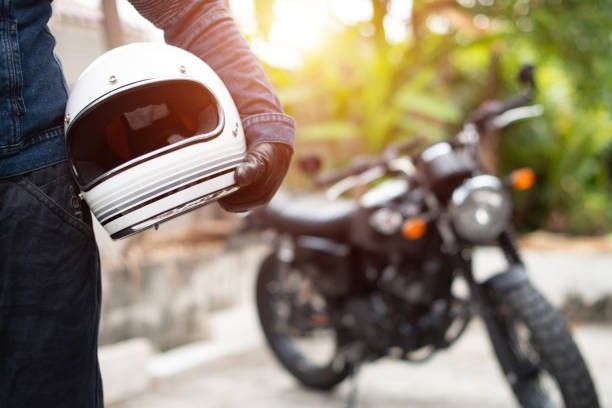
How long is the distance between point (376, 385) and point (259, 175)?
280 centimetres

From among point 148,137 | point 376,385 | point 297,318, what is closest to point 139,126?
point 148,137

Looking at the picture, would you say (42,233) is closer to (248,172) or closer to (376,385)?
(248,172)

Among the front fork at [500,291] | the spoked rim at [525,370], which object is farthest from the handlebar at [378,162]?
the spoked rim at [525,370]

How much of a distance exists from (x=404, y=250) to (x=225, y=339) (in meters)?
1.78

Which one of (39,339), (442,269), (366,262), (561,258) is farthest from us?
(561,258)

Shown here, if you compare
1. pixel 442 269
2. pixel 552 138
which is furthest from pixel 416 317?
pixel 552 138

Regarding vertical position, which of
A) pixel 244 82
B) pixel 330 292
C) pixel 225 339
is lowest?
pixel 225 339

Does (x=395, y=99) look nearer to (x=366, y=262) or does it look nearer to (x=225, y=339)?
(x=225, y=339)

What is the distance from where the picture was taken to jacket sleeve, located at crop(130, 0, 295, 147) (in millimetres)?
1253

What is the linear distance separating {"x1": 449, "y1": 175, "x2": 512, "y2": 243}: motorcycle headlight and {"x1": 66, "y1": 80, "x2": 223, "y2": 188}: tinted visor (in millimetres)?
1699

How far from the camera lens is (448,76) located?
25.8 ft

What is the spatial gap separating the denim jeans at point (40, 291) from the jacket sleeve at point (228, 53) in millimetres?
305

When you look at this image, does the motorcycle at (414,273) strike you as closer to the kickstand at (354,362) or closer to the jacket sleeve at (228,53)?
the kickstand at (354,362)

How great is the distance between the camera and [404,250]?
310 cm
